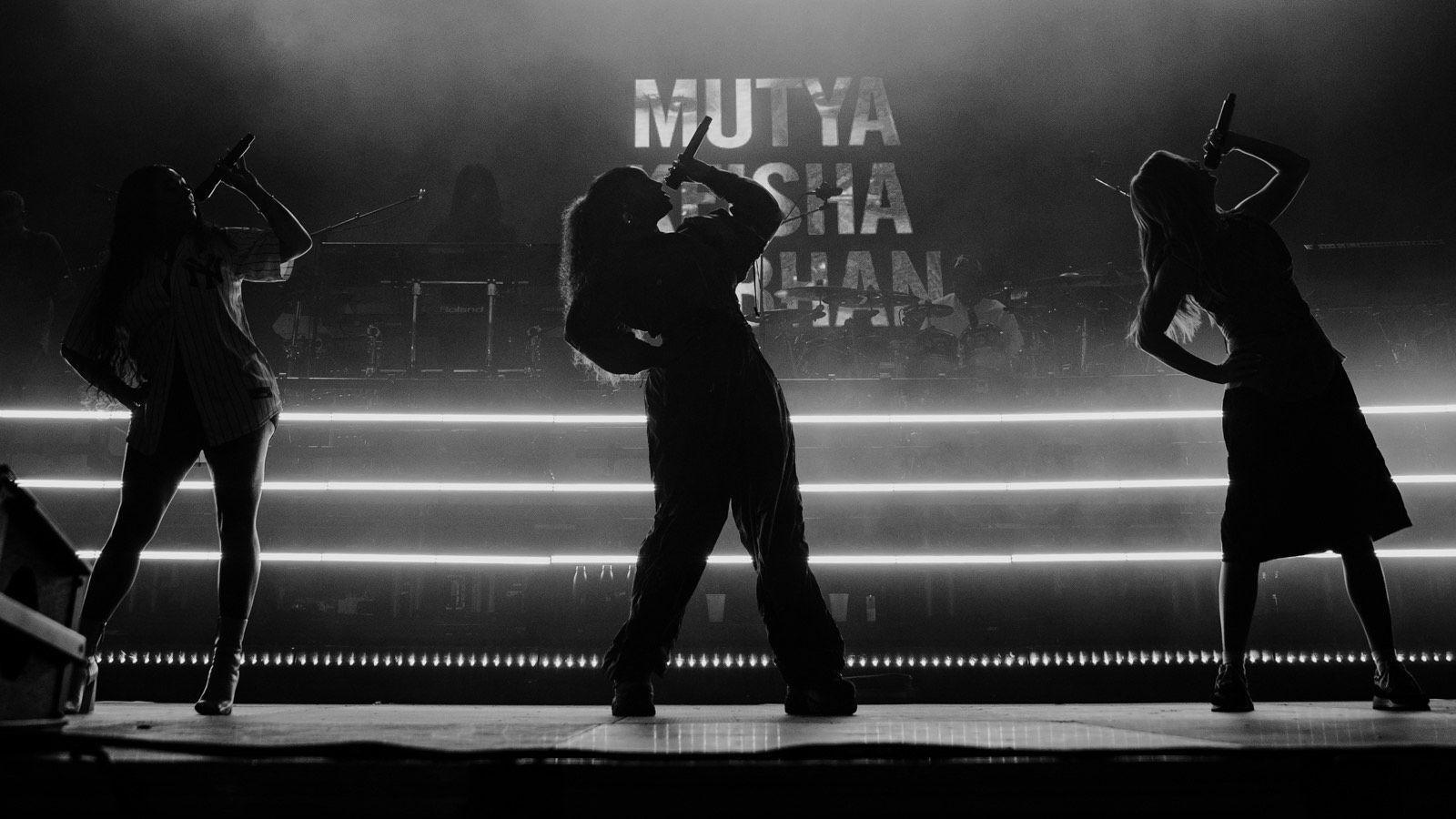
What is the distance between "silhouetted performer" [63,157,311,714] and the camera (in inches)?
84.3

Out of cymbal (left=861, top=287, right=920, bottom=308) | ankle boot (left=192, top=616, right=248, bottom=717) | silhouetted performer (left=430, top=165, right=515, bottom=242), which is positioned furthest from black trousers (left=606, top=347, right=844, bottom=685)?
silhouetted performer (left=430, top=165, right=515, bottom=242)

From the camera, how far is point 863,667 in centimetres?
333

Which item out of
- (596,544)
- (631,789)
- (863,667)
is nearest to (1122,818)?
(631,789)

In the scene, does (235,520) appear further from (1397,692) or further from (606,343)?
(1397,692)

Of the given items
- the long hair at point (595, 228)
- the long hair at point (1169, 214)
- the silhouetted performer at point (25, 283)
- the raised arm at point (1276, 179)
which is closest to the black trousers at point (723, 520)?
the long hair at point (595, 228)

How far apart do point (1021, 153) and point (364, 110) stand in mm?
5911

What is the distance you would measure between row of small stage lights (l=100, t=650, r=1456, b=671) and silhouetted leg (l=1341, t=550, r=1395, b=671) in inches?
45.8

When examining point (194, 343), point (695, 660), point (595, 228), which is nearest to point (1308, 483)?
point (595, 228)

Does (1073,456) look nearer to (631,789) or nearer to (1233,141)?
(1233,141)

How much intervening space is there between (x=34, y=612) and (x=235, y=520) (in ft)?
2.46

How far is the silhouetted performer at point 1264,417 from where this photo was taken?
6.93 ft

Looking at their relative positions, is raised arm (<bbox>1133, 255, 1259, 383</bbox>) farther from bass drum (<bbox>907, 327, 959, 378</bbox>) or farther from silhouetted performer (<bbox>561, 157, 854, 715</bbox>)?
bass drum (<bbox>907, 327, 959, 378</bbox>)

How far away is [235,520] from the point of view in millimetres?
2174

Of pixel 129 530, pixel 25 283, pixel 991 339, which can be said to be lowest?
pixel 129 530
